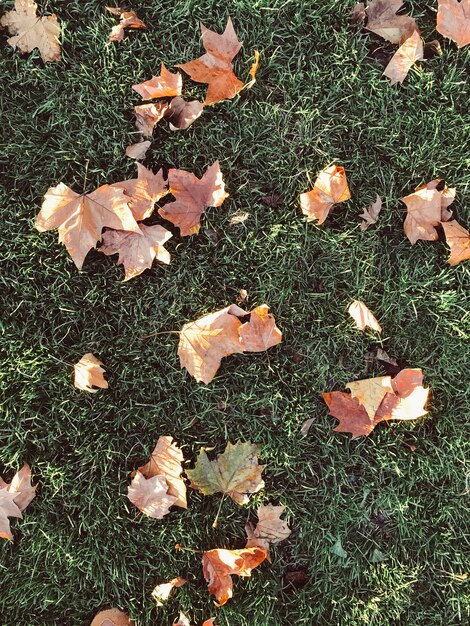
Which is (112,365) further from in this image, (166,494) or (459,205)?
(459,205)

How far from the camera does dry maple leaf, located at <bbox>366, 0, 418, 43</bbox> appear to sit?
2461 mm

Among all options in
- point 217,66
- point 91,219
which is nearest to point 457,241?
point 217,66

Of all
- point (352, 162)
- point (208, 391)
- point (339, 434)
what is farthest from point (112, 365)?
point (352, 162)

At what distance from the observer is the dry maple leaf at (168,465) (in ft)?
7.57

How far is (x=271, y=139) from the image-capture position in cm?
244

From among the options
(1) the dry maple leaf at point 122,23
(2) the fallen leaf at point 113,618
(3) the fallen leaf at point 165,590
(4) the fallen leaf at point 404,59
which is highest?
(1) the dry maple leaf at point 122,23

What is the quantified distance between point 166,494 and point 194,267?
926 millimetres

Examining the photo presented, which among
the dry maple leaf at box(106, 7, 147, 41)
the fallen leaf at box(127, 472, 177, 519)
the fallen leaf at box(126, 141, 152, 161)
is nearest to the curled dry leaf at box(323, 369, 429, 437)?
the fallen leaf at box(127, 472, 177, 519)

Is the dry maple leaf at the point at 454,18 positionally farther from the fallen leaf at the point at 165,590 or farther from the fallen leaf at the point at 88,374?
the fallen leaf at the point at 165,590

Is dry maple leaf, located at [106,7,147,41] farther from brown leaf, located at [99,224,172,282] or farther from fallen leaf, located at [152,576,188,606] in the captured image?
fallen leaf, located at [152,576,188,606]

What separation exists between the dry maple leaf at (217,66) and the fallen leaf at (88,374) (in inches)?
46.4

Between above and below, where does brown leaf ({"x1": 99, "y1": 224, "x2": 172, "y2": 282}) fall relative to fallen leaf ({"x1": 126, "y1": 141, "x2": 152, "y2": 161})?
below

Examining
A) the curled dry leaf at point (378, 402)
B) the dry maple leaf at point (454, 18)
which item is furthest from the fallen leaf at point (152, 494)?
the dry maple leaf at point (454, 18)

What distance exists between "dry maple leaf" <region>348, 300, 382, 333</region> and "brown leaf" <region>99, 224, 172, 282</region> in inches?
32.3
